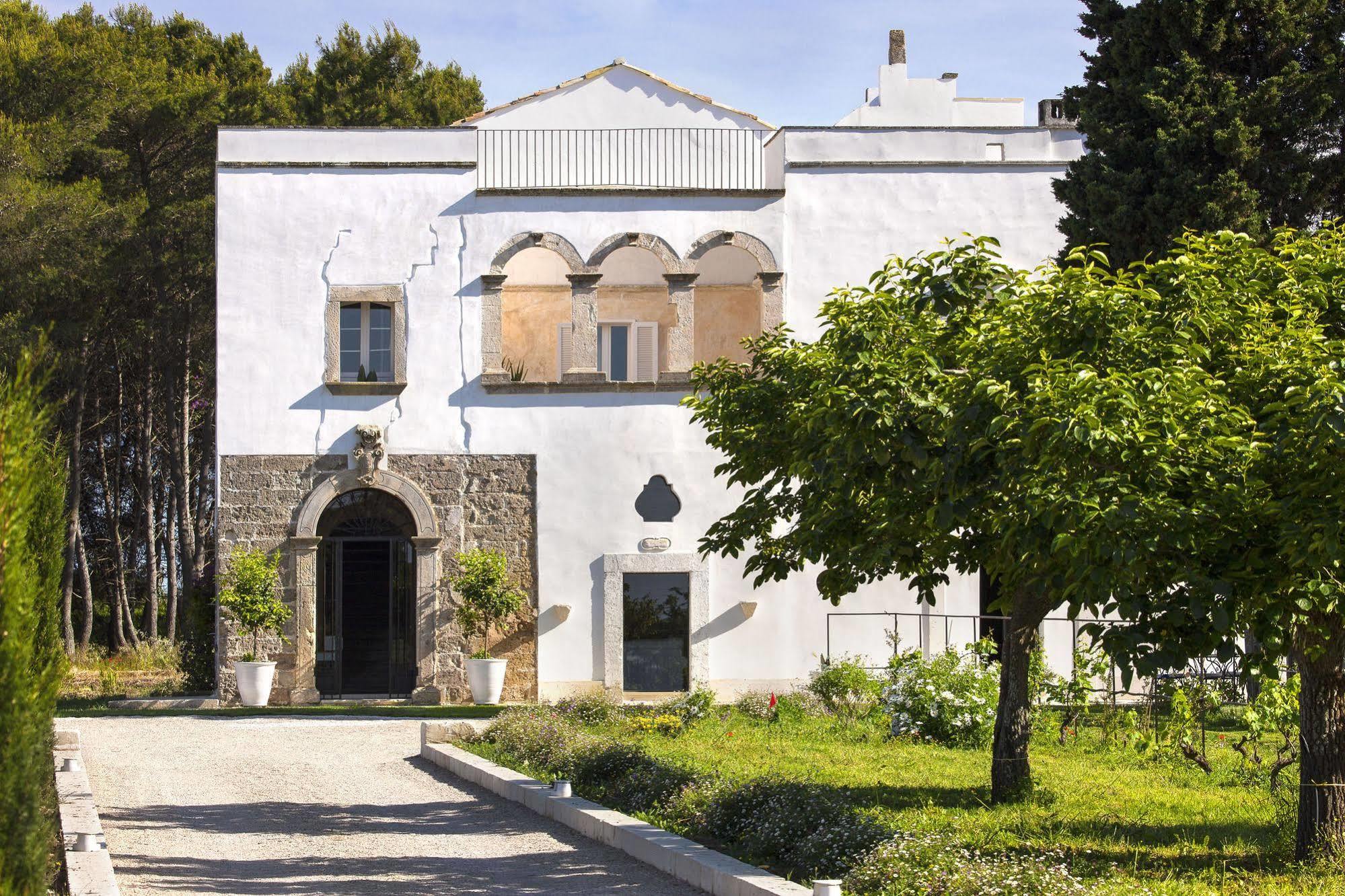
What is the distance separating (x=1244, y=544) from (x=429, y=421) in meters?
15.5

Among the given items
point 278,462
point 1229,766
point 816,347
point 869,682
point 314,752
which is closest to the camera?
point 816,347

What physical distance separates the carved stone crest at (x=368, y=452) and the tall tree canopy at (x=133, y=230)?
360cm

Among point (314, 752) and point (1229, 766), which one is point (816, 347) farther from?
point (314, 752)

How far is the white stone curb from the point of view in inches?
292

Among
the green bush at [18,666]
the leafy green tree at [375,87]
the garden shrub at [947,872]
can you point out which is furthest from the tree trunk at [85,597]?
the green bush at [18,666]

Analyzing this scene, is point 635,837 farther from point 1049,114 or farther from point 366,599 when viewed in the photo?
point 1049,114

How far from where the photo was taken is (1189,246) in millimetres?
8766

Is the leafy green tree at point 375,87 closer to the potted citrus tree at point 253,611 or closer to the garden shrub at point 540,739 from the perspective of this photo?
the potted citrus tree at point 253,611

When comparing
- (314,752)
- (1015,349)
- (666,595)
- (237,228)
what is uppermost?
(237,228)

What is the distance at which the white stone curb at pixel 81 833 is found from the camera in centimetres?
741

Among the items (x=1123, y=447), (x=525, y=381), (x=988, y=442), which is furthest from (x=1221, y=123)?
(x=525, y=381)

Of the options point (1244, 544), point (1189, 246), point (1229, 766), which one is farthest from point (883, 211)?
point (1244, 544)

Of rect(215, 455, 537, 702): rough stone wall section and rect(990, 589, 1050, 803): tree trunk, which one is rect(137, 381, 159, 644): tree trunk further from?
rect(990, 589, 1050, 803): tree trunk

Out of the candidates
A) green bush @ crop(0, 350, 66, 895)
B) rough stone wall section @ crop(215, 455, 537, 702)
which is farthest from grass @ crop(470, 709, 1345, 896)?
rough stone wall section @ crop(215, 455, 537, 702)
